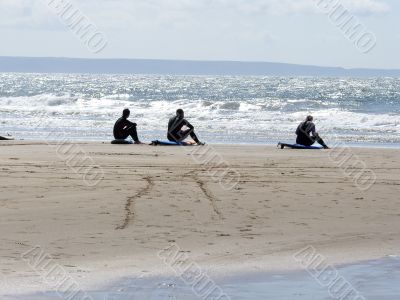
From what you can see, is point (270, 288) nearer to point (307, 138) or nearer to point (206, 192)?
point (206, 192)

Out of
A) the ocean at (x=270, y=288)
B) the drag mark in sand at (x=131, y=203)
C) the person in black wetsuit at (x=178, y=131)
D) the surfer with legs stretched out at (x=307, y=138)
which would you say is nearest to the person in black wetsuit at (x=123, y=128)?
the person in black wetsuit at (x=178, y=131)

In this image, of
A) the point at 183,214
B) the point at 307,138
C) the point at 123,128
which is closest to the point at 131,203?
the point at 183,214

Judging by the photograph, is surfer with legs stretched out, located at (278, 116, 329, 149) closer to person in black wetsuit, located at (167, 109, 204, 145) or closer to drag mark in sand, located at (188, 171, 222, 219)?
person in black wetsuit, located at (167, 109, 204, 145)

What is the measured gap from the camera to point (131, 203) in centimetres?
1041

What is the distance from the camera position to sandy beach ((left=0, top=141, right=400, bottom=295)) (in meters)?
7.96

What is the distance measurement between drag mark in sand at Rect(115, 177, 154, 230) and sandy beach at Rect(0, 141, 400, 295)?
0.01 meters

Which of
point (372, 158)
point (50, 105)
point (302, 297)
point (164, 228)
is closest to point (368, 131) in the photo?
point (372, 158)

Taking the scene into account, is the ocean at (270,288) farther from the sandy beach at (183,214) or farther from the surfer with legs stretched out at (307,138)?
the surfer with legs stretched out at (307,138)

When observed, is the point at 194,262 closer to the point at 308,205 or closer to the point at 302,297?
the point at 302,297

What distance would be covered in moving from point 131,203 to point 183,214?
793 mm

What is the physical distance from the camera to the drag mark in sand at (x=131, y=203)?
9.23 m

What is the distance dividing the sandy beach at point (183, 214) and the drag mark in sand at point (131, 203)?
0.05ft

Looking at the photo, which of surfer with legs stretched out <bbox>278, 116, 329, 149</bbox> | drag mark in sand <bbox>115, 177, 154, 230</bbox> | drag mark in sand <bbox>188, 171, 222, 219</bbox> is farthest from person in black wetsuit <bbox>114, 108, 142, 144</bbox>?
drag mark in sand <bbox>115, 177, 154, 230</bbox>

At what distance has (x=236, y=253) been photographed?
8.29m
